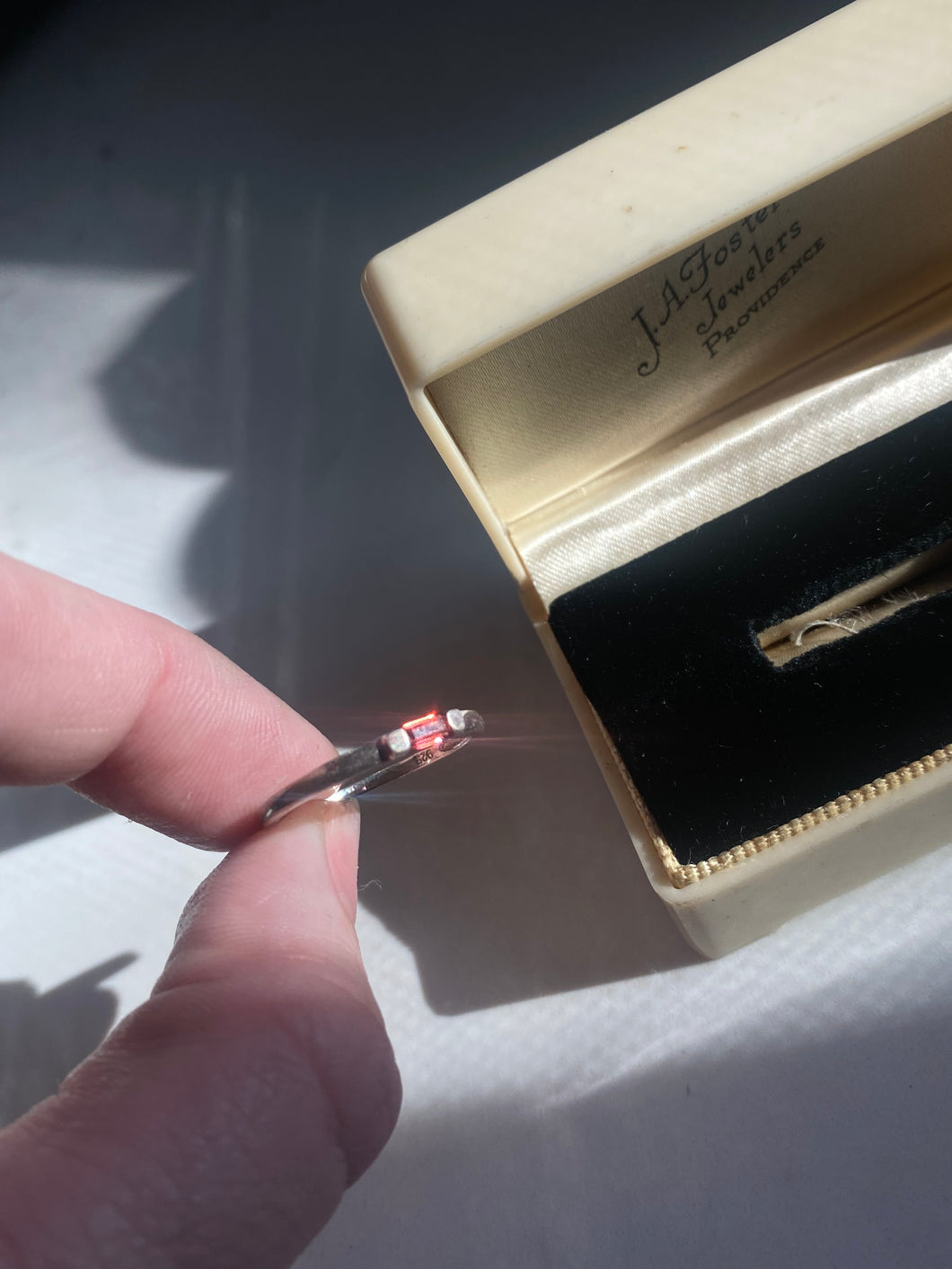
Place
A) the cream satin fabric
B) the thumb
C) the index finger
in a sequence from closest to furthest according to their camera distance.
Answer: the thumb
the index finger
the cream satin fabric

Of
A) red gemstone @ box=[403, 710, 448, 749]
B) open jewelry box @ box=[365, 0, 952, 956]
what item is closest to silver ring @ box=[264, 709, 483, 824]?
red gemstone @ box=[403, 710, 448, 749]

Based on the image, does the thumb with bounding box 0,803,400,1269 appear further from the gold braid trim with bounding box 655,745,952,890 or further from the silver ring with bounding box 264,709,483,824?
the gold braid trim with bounding box 655,745,952,890

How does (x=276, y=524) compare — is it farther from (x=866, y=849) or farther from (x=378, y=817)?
(x=866, y=849)

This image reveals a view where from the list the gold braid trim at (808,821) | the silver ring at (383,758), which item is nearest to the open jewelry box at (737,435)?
the gold braid trim at (808,821)

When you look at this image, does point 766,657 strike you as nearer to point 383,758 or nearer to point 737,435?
point 737,435

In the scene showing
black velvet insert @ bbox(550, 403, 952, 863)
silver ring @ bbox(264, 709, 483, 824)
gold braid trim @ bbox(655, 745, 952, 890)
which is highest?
silver ring @ bbox(264, 709, 483, 824)

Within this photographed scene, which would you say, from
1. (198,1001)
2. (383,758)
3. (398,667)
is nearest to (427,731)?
(383,758)

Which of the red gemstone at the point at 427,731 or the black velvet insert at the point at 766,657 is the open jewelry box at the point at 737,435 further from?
the red gemstone at the point at 427,731

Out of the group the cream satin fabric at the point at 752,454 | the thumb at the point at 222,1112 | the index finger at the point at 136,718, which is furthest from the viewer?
the cream satin fabric at the point at 752,454
